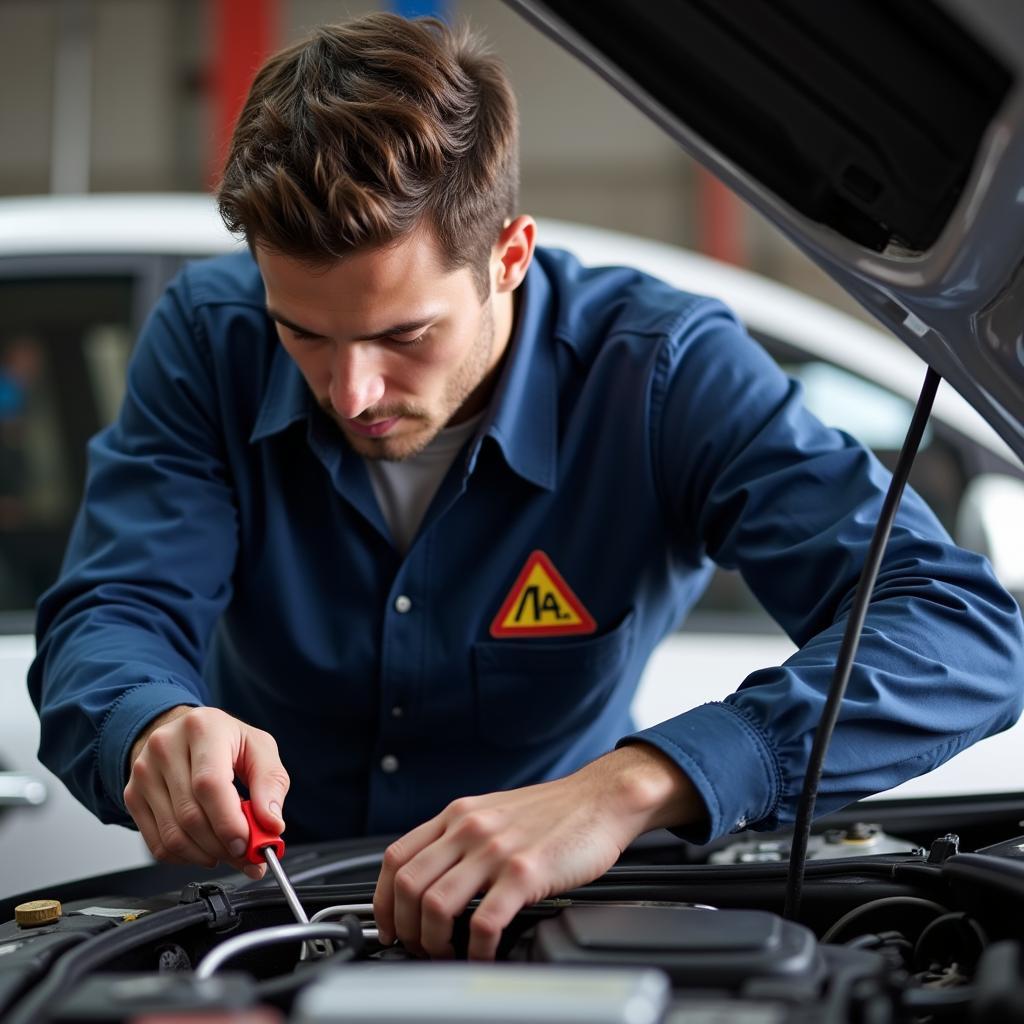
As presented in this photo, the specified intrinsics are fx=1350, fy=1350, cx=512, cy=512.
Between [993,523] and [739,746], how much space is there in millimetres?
1358

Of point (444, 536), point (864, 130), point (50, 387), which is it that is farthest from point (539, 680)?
point (50, 387)

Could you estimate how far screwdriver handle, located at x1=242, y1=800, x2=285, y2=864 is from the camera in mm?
1111

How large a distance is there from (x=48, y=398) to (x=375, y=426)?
157 centimetres

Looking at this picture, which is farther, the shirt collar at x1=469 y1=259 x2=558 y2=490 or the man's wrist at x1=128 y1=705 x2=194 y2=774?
the shirt collar at x1=469 y1=259 x2=558 y2=490

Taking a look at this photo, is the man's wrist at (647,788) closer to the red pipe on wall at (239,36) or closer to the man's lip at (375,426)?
the man's lip at (375,426)

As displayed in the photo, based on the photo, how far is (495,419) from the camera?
1551 mm

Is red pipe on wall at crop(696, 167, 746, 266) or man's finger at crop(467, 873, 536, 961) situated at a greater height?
red pipe on wall at crop(696, 167, 746, 266)

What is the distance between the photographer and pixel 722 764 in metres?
1.08

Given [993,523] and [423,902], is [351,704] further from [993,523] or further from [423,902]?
[993,523]

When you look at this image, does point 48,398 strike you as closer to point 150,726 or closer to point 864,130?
point 150,726

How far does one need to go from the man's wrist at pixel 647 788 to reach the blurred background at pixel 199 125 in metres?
8.77

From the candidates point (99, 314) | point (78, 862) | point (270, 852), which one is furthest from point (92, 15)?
point (270, 852)

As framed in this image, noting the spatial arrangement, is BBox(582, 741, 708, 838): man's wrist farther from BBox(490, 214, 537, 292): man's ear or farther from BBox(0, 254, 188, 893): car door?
BBox(0, 254, 188, 893): car door

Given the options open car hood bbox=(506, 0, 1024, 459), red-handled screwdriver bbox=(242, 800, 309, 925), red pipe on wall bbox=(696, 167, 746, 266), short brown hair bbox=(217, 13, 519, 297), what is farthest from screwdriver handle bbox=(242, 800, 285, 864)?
red pipe on wall bbox=(696, 167, 746, 266)
